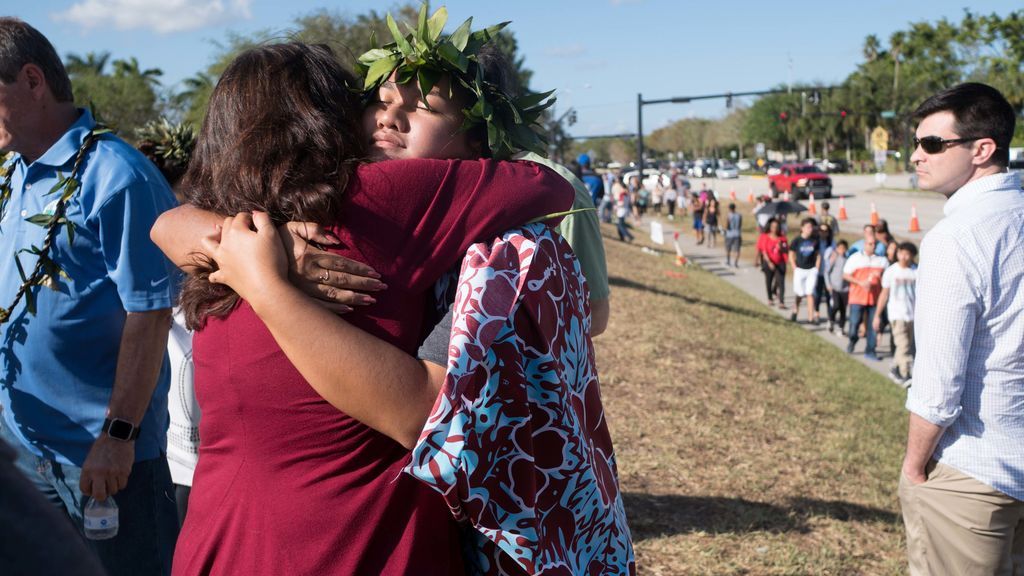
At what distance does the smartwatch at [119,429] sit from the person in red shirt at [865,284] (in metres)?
12.0

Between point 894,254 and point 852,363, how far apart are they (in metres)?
2.03

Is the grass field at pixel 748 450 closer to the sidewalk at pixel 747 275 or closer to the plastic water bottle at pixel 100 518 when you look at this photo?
the sidewalk at pixel 747 275

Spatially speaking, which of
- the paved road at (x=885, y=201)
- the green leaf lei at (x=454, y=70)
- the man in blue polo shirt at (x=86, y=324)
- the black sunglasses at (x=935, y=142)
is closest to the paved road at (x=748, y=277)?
the paved road at (x=885, y=201)

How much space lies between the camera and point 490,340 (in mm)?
1589

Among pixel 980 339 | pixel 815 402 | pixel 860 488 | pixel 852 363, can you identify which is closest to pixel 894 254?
pixel 852 363

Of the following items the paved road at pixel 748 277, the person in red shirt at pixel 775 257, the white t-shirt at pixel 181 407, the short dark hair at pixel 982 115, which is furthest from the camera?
the person in red shirt at pixel 775 257

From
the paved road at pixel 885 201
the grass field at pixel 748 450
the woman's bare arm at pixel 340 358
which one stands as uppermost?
the woman's bare arm at pixel 340 358

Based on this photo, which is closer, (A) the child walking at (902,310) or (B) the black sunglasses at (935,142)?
(B) the black sunglasses at (935,142)

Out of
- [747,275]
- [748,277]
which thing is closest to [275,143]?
[748,277]

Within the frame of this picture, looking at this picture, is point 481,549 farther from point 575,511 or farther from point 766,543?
point 766,543

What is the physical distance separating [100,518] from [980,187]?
2895mm

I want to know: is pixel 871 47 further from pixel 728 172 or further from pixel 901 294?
pixel 901 294

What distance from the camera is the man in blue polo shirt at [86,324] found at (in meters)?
2.76

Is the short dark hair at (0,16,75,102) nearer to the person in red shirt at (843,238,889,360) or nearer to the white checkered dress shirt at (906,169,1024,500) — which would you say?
the white checkered dress shirt at (906,169,1024,500)
